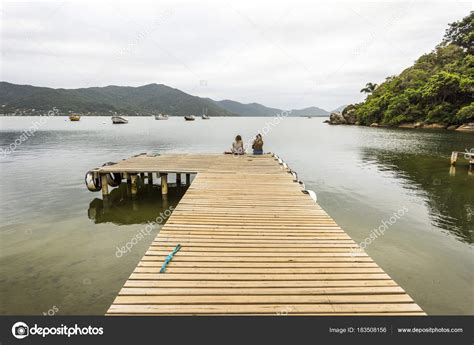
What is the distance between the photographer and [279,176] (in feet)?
46.8

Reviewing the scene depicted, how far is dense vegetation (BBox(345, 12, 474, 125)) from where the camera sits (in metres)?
65.5

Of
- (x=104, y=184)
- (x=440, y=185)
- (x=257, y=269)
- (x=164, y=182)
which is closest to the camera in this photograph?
(x=257, y=269)

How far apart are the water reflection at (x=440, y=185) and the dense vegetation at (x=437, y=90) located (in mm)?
45736

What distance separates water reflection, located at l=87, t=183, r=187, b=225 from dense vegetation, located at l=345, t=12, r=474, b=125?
70.2m

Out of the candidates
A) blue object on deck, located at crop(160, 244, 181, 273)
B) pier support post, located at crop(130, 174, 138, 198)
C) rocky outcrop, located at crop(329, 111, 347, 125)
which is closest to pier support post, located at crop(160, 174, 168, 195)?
pier support post, located at crop(130, 174, 138, 198)

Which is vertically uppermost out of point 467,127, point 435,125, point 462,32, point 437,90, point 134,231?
point 462,32

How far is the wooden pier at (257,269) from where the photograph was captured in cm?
445

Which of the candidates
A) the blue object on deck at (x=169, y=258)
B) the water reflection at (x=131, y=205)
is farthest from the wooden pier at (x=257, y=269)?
the water reflection at (x=131, y=205)

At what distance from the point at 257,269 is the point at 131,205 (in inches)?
477

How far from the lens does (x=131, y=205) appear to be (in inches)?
623

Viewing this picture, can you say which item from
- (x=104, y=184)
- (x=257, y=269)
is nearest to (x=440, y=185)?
(x=257, y=269)

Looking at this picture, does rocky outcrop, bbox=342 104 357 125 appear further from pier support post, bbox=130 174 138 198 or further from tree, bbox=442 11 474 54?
pier support post, bbox=130 174 138 198

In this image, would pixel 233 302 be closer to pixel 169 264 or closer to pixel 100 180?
pixel 169 264

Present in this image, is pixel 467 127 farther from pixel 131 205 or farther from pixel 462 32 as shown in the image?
pixel 131 205
